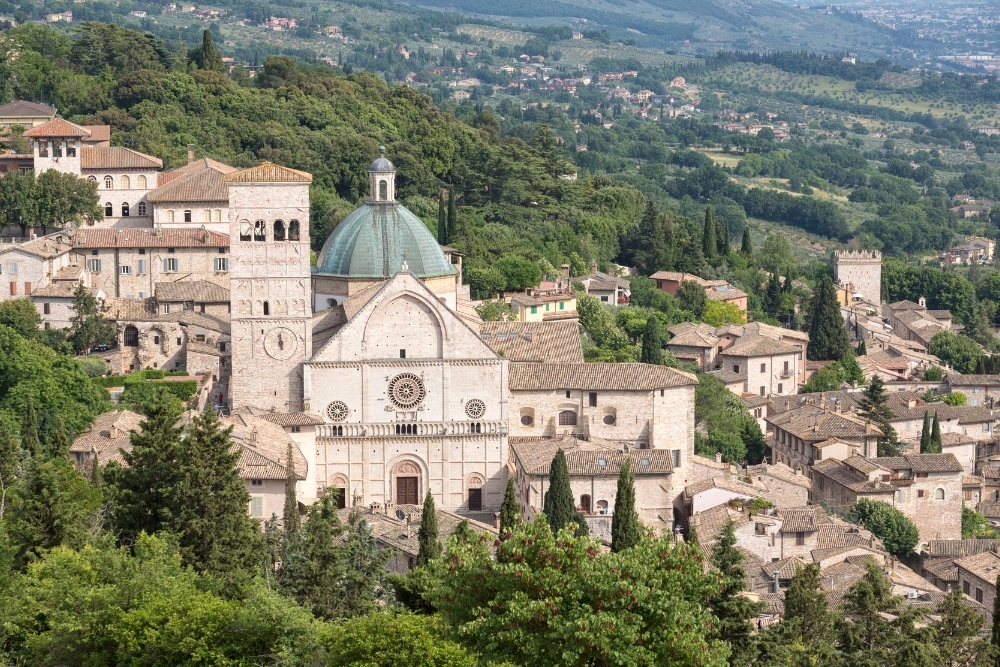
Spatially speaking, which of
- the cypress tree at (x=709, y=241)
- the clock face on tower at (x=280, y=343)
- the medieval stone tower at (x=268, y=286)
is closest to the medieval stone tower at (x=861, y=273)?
the cypress tree at (x=709, y=241)

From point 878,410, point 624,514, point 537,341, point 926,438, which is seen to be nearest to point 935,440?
point 926,438

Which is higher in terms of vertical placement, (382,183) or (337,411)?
(382,183)

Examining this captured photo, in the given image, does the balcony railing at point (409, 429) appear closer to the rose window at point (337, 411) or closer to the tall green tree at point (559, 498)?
the rose window at point (337, 411)

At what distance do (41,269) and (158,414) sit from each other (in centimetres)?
2651

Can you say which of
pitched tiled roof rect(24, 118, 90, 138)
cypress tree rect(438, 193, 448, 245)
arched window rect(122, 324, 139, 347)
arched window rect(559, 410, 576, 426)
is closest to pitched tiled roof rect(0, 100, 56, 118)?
pitched tiled roof rect(24, 118, 90, 138)

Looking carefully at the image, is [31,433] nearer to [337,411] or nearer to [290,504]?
[290,504]

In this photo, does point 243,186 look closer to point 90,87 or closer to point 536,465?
point 536,465

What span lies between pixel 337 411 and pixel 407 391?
223 centimetres

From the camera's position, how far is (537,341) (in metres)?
58.9

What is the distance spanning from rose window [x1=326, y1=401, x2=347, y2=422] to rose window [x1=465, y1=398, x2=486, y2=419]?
3.78 metres

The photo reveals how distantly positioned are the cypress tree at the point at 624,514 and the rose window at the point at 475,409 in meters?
5.94

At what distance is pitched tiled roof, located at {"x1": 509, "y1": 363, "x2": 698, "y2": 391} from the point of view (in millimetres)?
55875

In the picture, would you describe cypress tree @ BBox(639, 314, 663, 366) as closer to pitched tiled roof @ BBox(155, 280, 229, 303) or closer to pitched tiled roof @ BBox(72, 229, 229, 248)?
pitched tiled roof @ BBox(72, 229, 229, 248)

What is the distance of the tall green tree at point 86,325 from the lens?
62.2 meters
